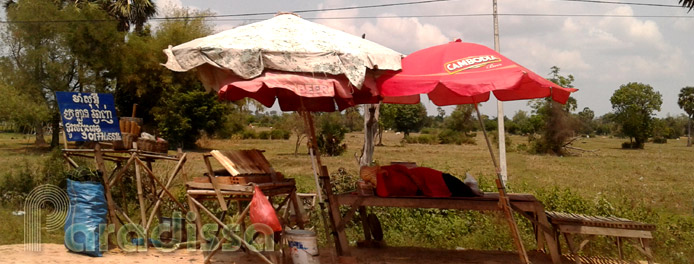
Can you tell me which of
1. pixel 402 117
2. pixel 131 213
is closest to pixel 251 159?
pixel 131 213

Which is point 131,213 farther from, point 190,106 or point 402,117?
point 402,117

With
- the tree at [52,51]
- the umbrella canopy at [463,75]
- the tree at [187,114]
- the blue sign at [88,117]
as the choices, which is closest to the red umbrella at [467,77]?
the umbrella canopy at [463,75]

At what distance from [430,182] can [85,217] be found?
381cm

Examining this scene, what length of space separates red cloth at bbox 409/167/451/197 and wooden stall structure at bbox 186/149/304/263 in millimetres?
1349

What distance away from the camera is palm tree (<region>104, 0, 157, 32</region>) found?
3142 centimetres

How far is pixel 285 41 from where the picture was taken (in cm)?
587

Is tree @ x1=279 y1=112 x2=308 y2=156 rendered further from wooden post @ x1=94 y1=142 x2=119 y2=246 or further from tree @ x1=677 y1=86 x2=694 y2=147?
tree @ x1=677 y1=86 x2=694 y2=147

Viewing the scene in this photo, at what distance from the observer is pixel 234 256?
658 centimetres

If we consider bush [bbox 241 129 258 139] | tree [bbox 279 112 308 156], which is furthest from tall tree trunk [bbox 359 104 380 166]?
bush [bbox 241 129 258 139]

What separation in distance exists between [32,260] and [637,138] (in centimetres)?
4785

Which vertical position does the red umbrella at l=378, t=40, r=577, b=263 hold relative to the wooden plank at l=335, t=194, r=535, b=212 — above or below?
above

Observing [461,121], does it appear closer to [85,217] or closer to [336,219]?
[336,219]

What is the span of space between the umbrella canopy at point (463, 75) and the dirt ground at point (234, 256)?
1.93 metres

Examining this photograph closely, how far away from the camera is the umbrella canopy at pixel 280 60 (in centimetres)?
554
